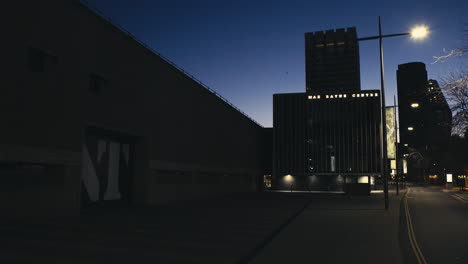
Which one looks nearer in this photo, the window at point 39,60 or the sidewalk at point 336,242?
the sidewalk at point 336,242

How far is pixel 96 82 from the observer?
64.8ft

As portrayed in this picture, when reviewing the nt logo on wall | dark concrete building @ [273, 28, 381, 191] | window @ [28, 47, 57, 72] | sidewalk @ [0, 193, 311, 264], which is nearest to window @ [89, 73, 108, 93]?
the nt logo on wall

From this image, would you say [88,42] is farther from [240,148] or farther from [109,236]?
[240,148]

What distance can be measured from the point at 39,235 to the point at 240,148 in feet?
121

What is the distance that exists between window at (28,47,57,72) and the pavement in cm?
652

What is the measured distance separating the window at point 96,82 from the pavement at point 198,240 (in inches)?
285

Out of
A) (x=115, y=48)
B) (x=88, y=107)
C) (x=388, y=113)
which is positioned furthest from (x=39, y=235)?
(x=388, y=113)

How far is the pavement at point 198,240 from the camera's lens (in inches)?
340

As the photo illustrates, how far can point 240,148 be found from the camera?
155 feet

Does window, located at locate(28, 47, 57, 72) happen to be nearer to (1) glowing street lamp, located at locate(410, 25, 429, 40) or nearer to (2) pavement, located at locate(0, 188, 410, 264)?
(2) pavement, located at locate(0, 188, 410, 264)

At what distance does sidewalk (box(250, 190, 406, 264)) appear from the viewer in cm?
891

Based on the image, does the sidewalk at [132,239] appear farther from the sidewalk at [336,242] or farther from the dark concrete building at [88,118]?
the dark concrete building at [88,118]

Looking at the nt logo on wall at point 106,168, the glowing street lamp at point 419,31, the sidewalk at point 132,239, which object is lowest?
the sidewalk at point 132,239

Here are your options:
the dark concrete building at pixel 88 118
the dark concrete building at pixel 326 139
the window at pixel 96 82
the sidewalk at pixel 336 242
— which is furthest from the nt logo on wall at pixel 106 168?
the dark concrete building at pixel 326 139
